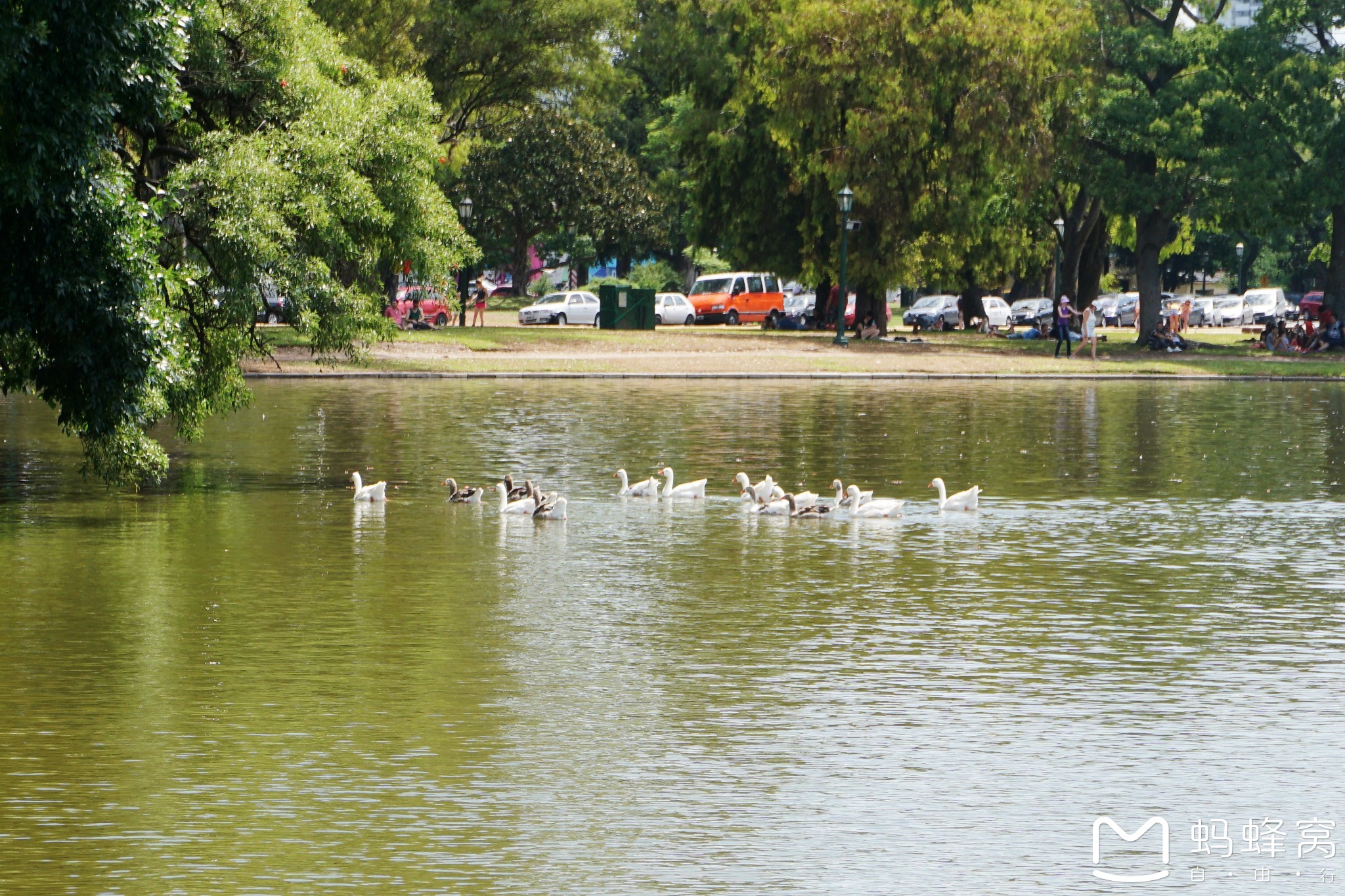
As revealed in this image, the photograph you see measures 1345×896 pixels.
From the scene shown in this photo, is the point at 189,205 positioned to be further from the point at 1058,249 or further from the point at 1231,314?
the point at 1231,314

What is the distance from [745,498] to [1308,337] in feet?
132

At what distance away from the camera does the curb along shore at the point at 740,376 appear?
39.5 m

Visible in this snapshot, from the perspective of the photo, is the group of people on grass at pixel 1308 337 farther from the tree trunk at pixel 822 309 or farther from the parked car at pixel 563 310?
the parked car at pixel 563 310

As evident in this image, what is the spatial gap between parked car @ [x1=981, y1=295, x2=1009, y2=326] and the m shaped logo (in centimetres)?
7392

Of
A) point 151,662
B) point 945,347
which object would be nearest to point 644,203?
point 945,347

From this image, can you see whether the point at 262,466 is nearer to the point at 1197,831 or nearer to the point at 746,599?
the point at 746,599

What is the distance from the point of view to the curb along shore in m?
39.5

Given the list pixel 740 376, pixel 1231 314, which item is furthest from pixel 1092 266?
pixel 740 376

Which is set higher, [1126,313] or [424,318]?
[1126,313]

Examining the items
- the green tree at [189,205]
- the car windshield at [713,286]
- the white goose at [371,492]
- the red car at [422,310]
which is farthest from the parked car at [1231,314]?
the white goose at [371,492]

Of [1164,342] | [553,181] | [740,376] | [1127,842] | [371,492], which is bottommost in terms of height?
[1127,842]

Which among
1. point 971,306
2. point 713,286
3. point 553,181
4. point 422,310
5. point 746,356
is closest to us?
point 746,356

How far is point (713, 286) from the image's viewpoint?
248 ft

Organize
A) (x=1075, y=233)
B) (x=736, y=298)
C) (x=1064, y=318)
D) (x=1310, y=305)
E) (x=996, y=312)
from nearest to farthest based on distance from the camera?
1. (x=1064, y=318)
2. (x=1075, y=233)
3. (x=736, y=298)
4. (x=996, y=312)
5. (x=1310, y=305)
